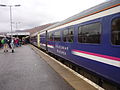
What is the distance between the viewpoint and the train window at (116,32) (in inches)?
149

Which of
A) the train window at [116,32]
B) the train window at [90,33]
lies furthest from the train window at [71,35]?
the train window at [116,32]

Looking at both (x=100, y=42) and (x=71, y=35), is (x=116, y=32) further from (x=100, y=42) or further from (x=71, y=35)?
(x=71, y=35)

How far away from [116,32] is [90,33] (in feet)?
4.88

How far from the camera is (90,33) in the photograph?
5293mm

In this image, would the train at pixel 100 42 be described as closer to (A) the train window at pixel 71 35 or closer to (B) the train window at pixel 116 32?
(B) the train window at pixel 116 32

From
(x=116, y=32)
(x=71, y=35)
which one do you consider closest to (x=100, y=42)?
(x=116, y=32)

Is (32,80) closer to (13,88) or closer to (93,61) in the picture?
(13,88)

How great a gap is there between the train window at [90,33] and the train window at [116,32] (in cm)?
72

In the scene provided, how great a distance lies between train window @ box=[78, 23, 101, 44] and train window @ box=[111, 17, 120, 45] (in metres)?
0.72

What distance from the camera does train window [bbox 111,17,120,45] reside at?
380 cm

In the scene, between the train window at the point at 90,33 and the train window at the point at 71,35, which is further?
the train window at the point at 71,35

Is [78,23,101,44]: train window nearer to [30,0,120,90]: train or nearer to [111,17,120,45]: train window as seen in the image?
[30,0,120,90]: train

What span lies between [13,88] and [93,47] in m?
3.06

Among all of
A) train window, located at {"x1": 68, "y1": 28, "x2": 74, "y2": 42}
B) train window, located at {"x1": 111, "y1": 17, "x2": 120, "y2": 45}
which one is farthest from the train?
train window, located at {"x1": 68, "y1": 28, "x2": 74, "y2": 42}
